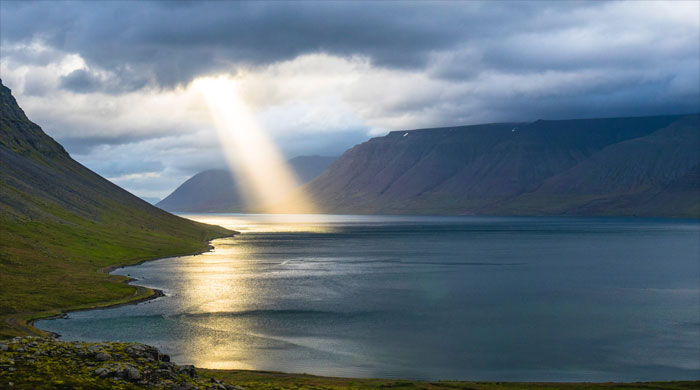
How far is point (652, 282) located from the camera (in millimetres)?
135000

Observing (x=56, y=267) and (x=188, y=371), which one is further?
(x=56, y=267)

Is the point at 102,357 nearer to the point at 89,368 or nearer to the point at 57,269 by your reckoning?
the point at 89,368

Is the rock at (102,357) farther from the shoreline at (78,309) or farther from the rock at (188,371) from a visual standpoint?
the shoreline at (78,309)

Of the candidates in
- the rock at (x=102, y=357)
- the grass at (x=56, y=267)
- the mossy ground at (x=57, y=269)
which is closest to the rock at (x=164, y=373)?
the rock at (x=102, y=357)

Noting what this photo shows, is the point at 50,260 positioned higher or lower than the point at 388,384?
higher

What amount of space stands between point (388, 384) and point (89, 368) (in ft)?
87.9

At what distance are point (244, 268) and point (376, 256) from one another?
170ft

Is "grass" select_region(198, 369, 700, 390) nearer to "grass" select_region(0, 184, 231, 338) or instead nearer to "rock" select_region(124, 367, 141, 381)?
"rock" select_region(124, 367, 141, 381)

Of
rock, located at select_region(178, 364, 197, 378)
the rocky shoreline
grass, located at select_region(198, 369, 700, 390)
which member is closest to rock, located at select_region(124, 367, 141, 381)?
the rocky shoreline

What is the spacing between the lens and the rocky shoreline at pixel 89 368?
3553cm

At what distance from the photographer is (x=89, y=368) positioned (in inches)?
1507

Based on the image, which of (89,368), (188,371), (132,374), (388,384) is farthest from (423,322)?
(89,368)

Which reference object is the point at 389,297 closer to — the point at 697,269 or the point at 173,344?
the point at 173,344

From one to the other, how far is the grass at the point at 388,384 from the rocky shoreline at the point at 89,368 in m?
13.1
